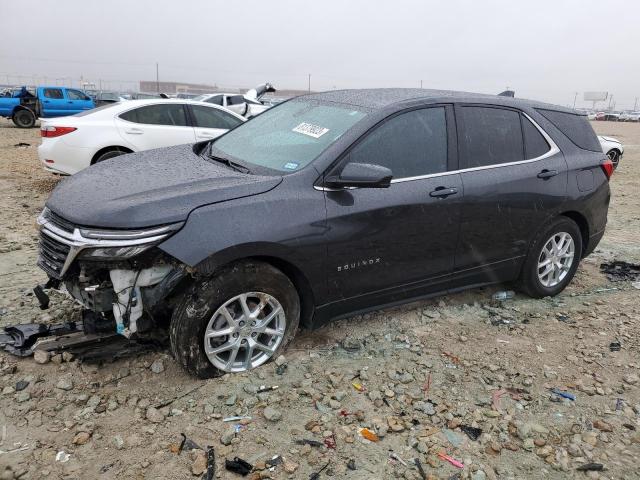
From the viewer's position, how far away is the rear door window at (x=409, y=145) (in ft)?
11.1

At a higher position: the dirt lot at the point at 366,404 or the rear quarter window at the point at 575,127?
the rear quarter window at the point at 575,127

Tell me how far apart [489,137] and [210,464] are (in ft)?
9.81

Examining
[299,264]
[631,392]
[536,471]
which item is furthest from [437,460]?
[631,392]

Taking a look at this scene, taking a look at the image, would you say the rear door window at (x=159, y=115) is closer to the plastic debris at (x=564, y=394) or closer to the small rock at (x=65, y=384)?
the small rock at (x=65, y=384)

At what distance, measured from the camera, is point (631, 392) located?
130 inches

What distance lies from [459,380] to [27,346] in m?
2.75

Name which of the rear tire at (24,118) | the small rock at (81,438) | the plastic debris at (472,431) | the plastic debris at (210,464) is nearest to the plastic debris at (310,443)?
the plastic debris at (210,464)

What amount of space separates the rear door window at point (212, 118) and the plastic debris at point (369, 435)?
6.44 meters

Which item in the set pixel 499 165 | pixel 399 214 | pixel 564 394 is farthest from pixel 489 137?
pixel 564 394

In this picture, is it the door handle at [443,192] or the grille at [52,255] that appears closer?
the grille at [52,255]

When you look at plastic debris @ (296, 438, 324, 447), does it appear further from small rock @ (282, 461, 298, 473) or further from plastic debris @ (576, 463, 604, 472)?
plastic debris @ (576, 463, 604, 472)

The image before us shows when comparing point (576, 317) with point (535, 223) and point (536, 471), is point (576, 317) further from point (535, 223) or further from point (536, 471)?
point (536, 471)

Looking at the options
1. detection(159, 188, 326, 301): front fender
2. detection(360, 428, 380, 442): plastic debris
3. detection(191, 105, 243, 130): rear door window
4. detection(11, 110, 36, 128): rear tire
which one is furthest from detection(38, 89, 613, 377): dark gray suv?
detection(11, 110, 36, 128): rear tire

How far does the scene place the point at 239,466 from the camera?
2.46 m
